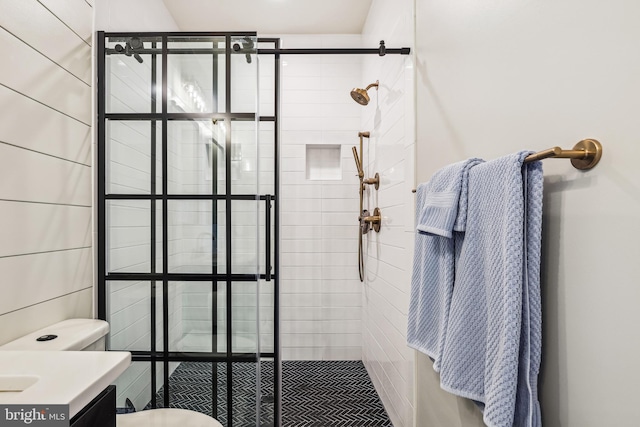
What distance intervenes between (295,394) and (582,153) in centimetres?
Result: 235

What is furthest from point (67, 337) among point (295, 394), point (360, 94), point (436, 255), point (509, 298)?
point (360, 94)

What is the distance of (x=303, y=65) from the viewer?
3094 millimetres

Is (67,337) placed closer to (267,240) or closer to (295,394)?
(267,240)

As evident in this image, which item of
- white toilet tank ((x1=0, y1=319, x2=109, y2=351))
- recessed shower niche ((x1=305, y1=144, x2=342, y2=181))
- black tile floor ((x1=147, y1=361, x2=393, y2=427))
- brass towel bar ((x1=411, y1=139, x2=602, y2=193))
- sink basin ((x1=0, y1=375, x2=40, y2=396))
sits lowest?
black tile floor ((x1=147, y1=361, x2=393, y2=427))

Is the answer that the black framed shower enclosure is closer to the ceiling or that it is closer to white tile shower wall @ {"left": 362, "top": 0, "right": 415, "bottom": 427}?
white tile shower wall @ {"left": 362, "top": 0, "right": 415, "bottom": 427}

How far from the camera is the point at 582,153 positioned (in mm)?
650

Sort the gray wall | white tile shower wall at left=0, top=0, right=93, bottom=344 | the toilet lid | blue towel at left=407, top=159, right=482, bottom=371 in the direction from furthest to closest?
the toilet lid
white tile shower wall at left=0, top=0, right=93, bottom=344
blue towel at left=407, top=159, right=482, bottom=371
the gray wall

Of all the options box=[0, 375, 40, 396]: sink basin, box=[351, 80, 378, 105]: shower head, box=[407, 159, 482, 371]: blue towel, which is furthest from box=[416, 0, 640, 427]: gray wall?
box=[351, 80, 378, 105]: shower head

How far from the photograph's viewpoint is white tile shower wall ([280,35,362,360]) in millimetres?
3076

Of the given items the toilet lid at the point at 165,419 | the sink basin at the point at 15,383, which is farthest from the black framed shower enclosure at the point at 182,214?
the sink basin at the point at 15,383

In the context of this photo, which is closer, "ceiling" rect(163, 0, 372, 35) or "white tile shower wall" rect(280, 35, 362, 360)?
A: "ceiling" rect(163, 0, 372, 35)

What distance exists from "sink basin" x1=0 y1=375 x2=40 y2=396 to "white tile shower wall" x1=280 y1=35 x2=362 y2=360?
7.61 feet

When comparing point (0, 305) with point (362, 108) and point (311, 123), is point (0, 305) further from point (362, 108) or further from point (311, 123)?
point (362, 108)

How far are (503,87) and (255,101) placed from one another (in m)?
1.08
